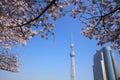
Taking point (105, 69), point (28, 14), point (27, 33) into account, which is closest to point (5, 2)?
point (28, 14)

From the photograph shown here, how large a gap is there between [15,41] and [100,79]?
205 ft

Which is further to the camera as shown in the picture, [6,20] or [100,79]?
[100,79]

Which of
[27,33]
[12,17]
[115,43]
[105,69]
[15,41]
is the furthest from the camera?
[105,69]

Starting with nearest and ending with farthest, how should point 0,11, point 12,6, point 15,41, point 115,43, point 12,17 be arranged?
point 0,11 → point 12,6 → point 12,17 → point 115,43 → point 15,41

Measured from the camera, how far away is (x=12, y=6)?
26.1 feet

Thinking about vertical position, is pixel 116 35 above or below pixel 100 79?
below

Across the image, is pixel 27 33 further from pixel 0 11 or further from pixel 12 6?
pixel 0 11

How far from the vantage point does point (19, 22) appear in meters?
8.34

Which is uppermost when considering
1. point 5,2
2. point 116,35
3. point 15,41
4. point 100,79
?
point 100,79

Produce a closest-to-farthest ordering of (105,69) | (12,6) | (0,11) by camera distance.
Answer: (0,11), (12,6), (105,69)

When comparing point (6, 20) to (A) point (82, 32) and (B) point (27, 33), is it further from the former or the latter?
(A) point (82, 32)

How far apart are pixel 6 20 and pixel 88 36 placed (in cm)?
395

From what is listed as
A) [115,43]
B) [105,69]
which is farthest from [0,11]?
[105,69]

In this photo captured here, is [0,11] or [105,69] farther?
[105,69]
